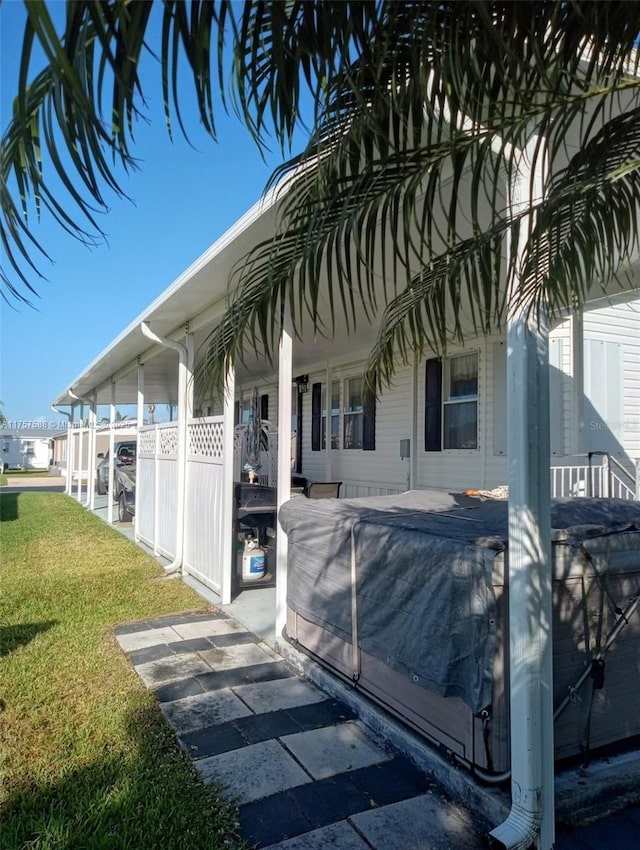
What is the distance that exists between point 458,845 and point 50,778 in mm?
1928

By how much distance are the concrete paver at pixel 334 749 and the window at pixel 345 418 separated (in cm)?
600

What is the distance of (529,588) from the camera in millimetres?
2383

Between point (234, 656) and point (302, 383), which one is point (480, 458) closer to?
point (234, 656)

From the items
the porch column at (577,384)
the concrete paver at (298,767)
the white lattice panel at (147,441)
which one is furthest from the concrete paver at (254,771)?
the white lattice panel at (147,441)

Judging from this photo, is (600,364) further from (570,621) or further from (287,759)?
(287,759)

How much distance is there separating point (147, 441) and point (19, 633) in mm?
4584

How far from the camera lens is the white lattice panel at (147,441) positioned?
905cm

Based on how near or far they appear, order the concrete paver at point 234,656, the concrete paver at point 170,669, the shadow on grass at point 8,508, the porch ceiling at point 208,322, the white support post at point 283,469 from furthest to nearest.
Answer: the shadow on grass at point 8,508 < the white support post at point 283,469 < the porch ceiling at point 208,322 < the concrete paver at point 234,656 < the concrete paver at point 170,669

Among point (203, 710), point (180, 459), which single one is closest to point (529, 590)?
point (203, 710)

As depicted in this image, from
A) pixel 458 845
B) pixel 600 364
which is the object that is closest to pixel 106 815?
pixel 458 845

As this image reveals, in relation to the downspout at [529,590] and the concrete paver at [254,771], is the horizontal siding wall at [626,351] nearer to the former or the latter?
the downspout at [529,590]

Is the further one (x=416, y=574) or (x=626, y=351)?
(x=626, y=351)

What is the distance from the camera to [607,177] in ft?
6.44

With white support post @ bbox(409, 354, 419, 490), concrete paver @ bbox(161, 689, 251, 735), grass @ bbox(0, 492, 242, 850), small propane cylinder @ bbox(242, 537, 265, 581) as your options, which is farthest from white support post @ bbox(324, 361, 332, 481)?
concrete paver @ bbox(161, 689, 251, 735)
